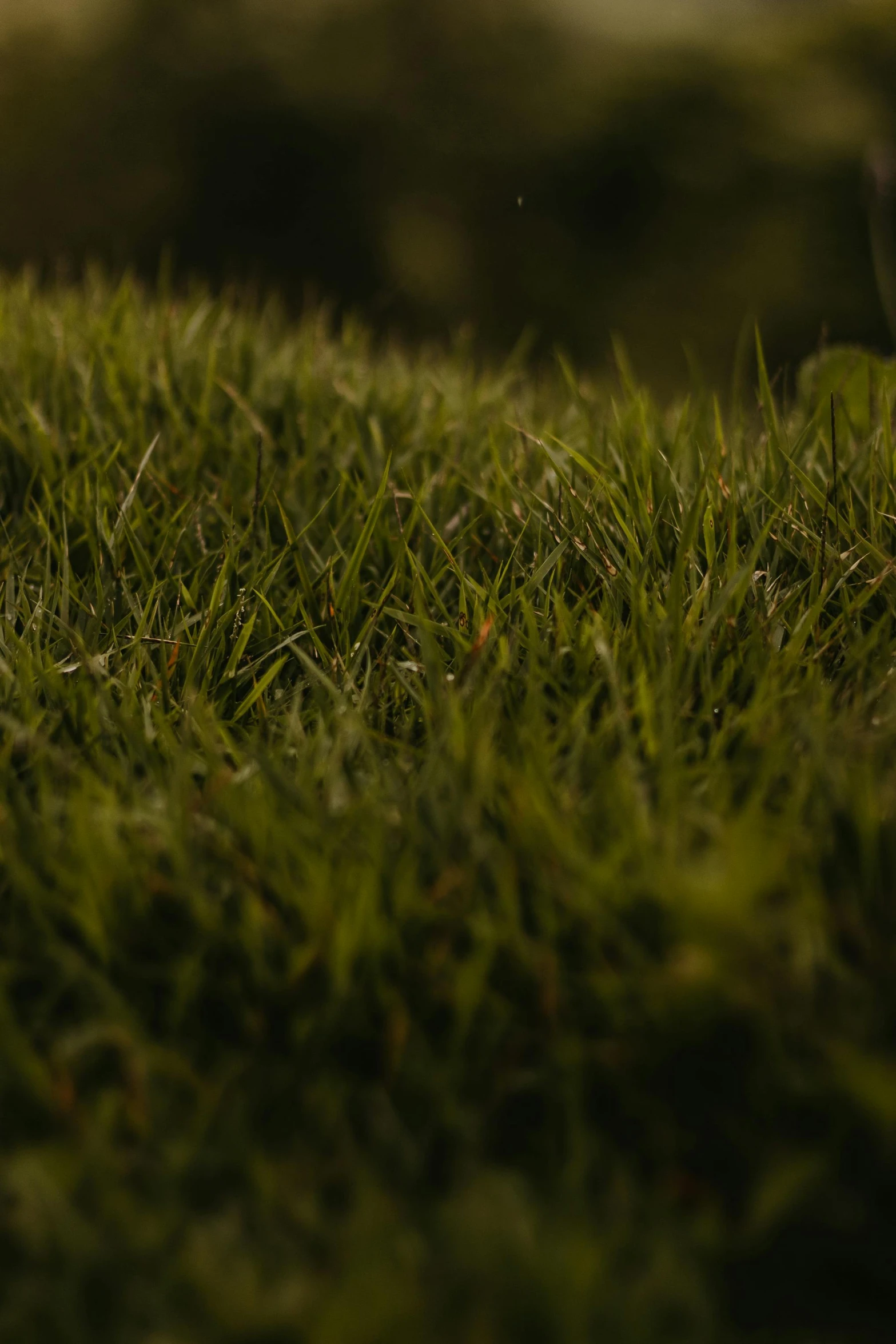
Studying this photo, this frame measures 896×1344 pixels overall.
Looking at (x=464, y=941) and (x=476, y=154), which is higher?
(x=476, y=154)

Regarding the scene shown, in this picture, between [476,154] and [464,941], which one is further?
[476,154]

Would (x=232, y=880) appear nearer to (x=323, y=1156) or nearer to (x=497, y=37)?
(x=323, y=1156)

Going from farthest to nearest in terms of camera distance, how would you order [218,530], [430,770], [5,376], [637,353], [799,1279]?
[637,353]
[5,376]
[218,530]
[430,770]
[799,1279]

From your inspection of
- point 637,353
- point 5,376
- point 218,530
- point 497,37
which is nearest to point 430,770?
point 218,530

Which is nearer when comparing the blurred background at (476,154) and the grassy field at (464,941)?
the grassy field at (464,941)
